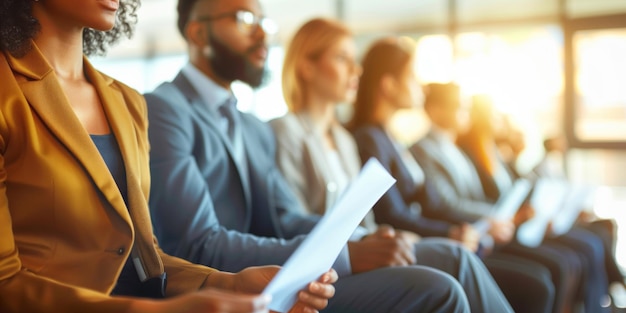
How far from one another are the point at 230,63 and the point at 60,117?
535mm

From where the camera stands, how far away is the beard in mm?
1227

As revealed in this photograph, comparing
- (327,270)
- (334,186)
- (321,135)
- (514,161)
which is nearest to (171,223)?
(327,270)

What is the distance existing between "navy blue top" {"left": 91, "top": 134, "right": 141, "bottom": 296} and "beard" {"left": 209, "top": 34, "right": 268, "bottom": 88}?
45 cm

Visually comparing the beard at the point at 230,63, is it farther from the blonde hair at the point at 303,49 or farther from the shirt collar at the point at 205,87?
the blonde hair at the point at 303,49

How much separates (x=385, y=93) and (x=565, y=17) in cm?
143

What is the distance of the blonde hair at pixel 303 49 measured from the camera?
1813 mm

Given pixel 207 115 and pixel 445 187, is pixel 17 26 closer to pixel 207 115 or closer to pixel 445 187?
pixel 207 115

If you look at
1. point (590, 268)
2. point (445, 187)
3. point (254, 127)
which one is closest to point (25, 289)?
point (254, 127)

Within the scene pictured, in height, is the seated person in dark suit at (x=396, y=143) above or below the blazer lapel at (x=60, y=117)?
below

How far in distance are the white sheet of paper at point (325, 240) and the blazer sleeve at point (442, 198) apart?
4.64 feet

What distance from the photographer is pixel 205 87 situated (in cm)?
122

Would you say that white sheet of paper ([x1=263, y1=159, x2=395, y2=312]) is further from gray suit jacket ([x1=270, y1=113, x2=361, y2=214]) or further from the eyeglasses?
gray suit jacket ([x1=270, y1=113, x2=361, y2=214])

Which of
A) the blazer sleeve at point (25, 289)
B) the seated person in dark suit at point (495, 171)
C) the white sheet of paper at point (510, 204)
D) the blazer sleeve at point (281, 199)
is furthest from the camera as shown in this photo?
the seated person in dark suit at point (495, 171)

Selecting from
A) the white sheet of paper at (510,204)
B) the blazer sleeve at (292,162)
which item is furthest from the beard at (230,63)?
the white sheet of paper at (510,204)
